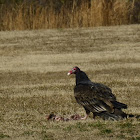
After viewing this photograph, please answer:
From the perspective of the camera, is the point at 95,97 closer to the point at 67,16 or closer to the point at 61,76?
the point at 61,76

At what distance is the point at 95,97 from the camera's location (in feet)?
28.4

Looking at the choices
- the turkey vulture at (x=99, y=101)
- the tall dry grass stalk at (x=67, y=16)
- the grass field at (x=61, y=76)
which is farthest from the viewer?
the tall dry grass stalk at (x=67, y=16)

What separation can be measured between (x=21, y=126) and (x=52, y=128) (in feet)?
1.81

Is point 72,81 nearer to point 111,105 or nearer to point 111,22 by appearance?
point 111,105

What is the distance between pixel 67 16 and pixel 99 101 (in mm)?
14451

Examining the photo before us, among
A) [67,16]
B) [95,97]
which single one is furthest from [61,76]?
[67,16]

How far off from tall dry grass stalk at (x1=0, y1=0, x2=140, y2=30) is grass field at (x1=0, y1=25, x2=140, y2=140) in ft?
2.24

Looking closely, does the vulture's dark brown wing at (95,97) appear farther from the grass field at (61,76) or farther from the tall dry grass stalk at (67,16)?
the tall dry grass stalk at (67,16)

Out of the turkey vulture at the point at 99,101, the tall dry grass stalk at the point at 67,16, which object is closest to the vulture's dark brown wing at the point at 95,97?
the turkey vulture at the point at 99,101

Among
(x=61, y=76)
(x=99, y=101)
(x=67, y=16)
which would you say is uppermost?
(x=67, y=16)

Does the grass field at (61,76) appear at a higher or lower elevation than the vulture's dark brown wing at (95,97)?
lower

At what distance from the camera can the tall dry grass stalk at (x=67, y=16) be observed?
883 inches

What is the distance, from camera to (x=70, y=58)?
1711 centimetres

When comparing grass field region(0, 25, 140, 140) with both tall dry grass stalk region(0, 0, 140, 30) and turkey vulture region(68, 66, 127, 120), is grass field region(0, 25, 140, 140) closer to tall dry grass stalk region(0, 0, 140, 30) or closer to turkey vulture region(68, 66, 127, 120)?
turkey vulture region(68, 66, 127, 120)
